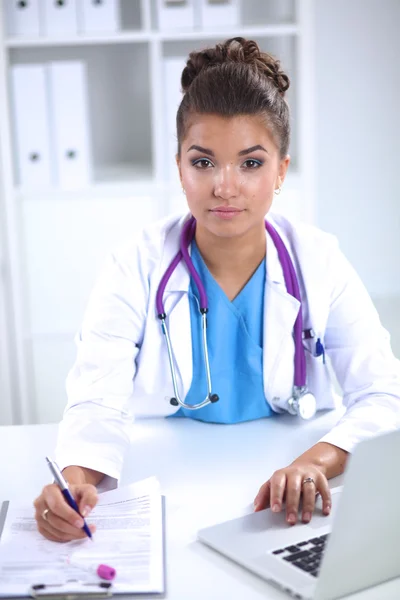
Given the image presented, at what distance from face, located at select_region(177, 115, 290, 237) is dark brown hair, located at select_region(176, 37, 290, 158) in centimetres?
2

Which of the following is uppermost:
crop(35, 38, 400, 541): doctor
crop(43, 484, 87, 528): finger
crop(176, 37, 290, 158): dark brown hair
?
crop(176, 37, 290, 158): dark brown hair

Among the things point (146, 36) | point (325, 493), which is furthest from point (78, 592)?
point (146, 36)

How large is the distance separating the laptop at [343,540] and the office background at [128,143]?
71.8 inches

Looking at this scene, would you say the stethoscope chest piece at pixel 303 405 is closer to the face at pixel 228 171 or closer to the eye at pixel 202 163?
the face at pixel 228 171

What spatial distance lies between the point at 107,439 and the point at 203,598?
1.44ft

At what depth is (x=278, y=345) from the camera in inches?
58.6

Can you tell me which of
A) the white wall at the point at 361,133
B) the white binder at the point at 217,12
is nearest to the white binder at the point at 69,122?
the white binder at the point at 217,12

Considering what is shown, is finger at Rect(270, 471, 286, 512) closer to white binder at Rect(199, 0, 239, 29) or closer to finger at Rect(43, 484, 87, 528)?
finger at Rect(43, 484, 87, 528)

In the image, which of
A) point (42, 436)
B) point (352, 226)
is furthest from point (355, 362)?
point (352, 226)

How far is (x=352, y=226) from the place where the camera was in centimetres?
327

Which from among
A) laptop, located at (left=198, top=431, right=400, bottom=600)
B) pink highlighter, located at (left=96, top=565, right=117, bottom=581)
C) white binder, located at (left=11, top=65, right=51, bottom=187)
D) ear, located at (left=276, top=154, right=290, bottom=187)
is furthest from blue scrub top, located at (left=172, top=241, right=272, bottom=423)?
white binder, located at (left=11, top=65, right=51, bottom=187)

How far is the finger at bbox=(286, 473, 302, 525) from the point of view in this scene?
3.42 feet

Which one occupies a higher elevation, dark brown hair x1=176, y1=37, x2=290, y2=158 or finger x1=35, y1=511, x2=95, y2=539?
dark brown hair x1=176, y1=37, x2=290, y2=158

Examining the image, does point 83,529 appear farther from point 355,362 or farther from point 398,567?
point 355,362
